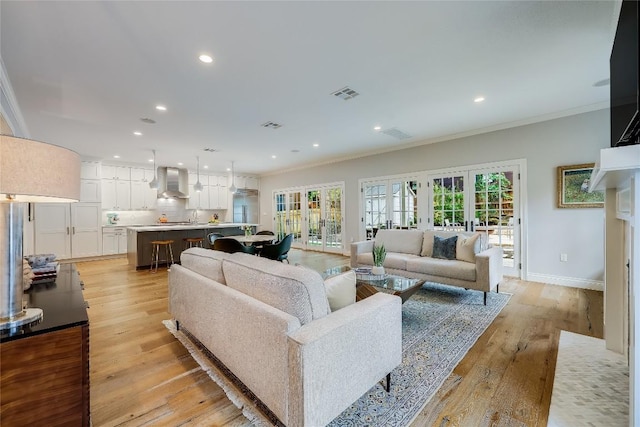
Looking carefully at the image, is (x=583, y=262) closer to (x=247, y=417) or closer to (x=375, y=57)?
(x=375, y=57)

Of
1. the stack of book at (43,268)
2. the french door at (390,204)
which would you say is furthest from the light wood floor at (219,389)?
the french door at (390,204)

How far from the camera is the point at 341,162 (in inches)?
294

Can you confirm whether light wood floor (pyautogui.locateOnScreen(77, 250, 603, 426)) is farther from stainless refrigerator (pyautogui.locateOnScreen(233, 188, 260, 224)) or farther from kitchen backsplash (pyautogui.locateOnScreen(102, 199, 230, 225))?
stainless refrigerator (pyautogui.locateOnScreen(233, 188, 260, 224))

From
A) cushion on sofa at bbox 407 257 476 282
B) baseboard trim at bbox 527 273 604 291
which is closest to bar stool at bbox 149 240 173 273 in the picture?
cushion on sofa at bbox 407 257 476 282

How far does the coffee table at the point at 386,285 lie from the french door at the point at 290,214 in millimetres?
5625

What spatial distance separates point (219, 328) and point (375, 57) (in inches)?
106

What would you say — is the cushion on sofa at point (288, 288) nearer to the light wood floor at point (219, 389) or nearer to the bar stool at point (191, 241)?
the light wood floor at point (219, 389)

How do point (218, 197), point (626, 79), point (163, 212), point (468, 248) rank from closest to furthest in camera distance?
1. point (626, 79)
2. point (468, 248)
3. point (163, 212)
4. point (218, 197)

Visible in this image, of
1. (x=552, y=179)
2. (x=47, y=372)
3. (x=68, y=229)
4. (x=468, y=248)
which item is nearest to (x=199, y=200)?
(x=68, y=229)

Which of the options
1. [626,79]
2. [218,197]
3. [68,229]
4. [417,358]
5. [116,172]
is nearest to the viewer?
[626,79]

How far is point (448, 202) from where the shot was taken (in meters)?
5.36

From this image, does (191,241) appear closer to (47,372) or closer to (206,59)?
(206,59)

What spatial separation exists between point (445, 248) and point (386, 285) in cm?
173

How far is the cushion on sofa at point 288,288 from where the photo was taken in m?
1.45
